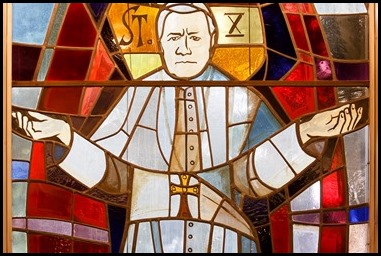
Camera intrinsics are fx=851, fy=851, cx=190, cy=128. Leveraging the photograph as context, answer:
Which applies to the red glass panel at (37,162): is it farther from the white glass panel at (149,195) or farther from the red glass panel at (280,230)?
the red glass panel at (280,230)

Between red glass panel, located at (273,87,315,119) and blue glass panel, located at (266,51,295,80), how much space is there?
1.8 inches

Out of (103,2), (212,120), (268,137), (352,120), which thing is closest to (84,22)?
(103,2)

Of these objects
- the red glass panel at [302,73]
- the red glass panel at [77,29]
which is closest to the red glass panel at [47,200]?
the red glass panel at [77,29]

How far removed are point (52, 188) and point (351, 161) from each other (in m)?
0.99

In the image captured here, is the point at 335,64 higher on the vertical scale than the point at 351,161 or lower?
higher

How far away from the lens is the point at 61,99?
111 inches

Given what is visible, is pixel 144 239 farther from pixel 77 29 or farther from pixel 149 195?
pixel 77 29

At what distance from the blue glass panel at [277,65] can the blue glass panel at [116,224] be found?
2.17ft

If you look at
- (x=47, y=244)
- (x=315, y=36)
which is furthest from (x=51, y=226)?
(x=315, y=36)

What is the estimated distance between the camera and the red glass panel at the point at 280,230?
280 centimetres

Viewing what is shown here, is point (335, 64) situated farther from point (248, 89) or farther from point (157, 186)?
point (157, 186)

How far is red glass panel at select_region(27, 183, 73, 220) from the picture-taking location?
2.80 metres

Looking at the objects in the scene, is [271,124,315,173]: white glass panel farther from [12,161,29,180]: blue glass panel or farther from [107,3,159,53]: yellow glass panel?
[12,161,29,180]: blue glass panel

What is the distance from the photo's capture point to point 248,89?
9.25ft
